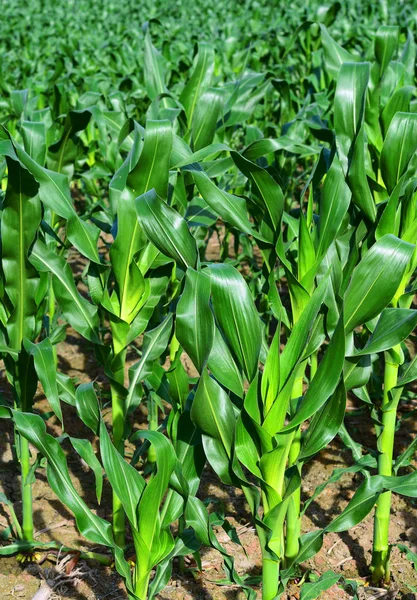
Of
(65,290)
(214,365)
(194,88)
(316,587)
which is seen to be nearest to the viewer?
(214,365)

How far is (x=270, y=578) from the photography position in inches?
85.0

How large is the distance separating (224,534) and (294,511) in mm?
616

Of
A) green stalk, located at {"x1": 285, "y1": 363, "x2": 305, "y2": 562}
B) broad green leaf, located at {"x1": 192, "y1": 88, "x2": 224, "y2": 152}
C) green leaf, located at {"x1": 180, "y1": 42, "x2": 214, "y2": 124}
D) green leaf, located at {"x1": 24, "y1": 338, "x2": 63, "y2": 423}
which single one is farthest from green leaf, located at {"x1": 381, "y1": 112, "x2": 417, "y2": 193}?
green leaf, located at {"x1": 180, "y1": 42, "x2": 214, "y2": 124}

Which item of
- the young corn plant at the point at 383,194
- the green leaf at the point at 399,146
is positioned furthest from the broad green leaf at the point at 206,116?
the green leaf at the point at 399,146

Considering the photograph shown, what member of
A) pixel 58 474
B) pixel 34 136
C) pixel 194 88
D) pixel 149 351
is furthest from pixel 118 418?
pixel 194 88

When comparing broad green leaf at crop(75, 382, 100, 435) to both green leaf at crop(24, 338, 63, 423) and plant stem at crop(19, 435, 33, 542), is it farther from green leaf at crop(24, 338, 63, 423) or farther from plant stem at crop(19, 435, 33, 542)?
plant stem at crop(19, 435, 33, 542)

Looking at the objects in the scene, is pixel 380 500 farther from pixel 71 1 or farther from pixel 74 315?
pixel 71 1

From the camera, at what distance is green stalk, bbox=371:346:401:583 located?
2596mm

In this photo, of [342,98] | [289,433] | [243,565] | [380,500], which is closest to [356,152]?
[342,98]

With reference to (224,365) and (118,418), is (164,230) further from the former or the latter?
(118,418)

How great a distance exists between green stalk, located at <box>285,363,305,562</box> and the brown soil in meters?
0.22

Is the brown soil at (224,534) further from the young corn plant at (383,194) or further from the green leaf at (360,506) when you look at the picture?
the green leaf at (360,506)

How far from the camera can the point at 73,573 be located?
273cm

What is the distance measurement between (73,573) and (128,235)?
1126 millimetres
